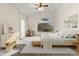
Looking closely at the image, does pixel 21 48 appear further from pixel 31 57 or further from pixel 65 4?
pixel 65 4

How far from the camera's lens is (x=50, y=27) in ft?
10.7

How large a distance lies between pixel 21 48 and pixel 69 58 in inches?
52.7

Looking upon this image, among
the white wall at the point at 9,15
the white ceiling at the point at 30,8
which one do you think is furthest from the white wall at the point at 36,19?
the white wall at the point at 9,15

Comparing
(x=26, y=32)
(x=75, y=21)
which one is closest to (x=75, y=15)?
(x=75, y=21)

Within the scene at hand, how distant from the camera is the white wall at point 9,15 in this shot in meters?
3.05

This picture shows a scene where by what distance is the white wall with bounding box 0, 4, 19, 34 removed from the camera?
3.05m

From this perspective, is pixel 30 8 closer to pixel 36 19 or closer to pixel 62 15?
pixel 36 19

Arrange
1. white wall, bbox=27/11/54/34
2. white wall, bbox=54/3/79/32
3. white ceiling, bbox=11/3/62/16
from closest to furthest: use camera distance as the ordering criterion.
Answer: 1. white ceiling, bbox=11/3/62/16
2. white wall, bbox=54/3/79/32
3. white wall, bbox=27/11/54/34

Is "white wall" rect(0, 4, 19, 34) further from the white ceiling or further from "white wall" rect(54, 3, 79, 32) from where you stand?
"white wall" rect(54, 3, 79, 32)

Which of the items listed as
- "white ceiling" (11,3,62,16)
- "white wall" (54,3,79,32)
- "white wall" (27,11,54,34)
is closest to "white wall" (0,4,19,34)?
"white ceiling" (11,3,62,16)

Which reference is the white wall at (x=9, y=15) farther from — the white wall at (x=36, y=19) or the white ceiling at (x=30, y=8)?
the white wall at (x=36, y=19)

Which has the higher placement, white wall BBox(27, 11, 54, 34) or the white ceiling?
the white ceiling

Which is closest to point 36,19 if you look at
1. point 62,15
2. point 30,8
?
point 30,8

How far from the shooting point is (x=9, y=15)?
10.3 ft
